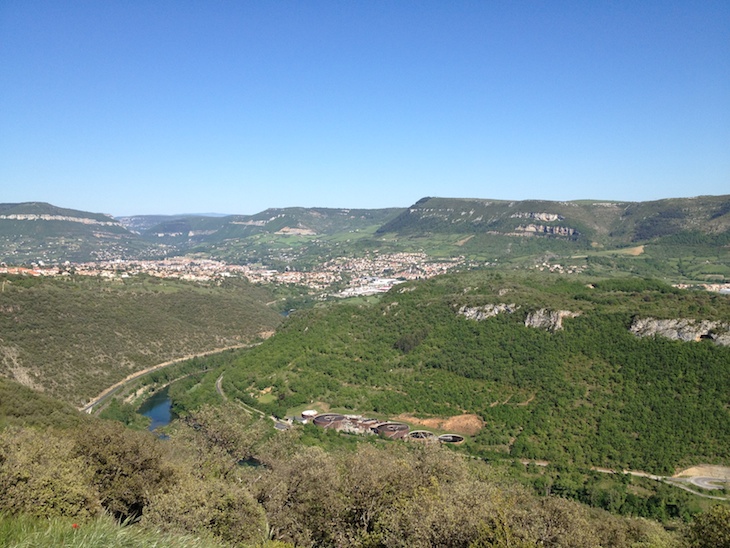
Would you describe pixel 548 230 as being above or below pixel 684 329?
above

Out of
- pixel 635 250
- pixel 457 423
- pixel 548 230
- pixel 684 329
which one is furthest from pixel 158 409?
pixel 548 230

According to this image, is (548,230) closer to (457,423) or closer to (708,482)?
(457,423)

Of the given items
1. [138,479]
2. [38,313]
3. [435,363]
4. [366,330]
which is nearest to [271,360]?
[366,330]

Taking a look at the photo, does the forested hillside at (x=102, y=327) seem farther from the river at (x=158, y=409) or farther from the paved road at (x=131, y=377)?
the river at (x=158, y=409)

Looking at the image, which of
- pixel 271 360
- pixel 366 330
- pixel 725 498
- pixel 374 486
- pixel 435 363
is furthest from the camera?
pixel 366 330

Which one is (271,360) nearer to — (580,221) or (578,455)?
(578,455)

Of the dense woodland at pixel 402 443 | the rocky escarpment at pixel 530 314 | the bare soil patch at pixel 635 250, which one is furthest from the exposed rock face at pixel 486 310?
the bare soil patch at pixel 635 250

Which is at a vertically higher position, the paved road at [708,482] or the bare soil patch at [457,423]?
the paved road at [708,482]
